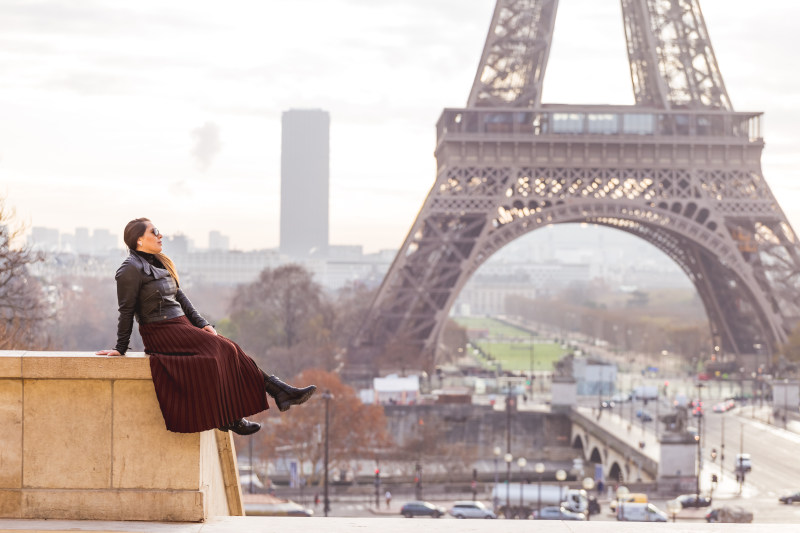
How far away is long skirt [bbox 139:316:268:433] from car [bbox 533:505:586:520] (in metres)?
29.2

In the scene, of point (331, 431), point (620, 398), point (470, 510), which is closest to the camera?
point (470, 510)

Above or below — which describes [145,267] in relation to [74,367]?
above

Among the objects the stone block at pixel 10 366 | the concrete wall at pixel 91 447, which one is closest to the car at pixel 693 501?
the concrete wall at pixel 91 447

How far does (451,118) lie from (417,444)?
16007 mm

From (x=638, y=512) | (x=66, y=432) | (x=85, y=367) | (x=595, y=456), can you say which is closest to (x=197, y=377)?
(x=85, y=367)

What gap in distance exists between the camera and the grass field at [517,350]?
104 meters

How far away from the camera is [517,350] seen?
12788 centimetres

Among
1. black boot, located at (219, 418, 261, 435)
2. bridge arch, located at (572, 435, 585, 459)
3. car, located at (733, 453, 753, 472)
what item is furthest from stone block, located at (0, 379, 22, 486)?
bridge arch, located at (572, 435, 585, 459)

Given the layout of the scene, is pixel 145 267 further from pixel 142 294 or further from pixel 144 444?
pixel 144 444

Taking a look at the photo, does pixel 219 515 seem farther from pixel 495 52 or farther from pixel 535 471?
pixel 495 52

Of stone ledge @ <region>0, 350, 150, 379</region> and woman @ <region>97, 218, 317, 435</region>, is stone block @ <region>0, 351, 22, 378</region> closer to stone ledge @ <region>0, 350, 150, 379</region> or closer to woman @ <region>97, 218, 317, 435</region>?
stone ledge @ <region>0, 350, 150, 379</region>

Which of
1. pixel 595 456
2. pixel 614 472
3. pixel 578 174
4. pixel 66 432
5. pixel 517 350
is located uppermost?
pixel 578 174

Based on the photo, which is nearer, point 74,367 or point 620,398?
point 74,367

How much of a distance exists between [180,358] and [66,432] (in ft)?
3.91
